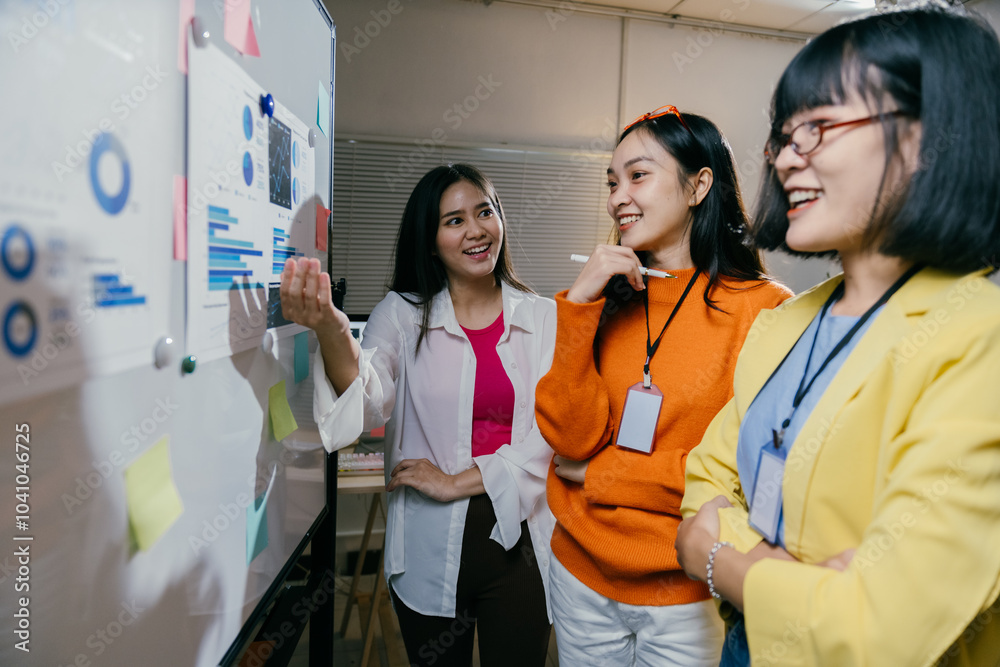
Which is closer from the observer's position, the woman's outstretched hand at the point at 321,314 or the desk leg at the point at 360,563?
the woman's outstretched hand at the point at 321,314

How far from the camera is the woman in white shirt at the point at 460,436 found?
4.79ft

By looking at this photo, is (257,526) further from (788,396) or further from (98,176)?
(788,396)

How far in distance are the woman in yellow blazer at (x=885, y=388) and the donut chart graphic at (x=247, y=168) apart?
80 cm

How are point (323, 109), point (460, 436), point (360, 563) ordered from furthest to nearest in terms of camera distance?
1. point (360, 563)
2. point (460, 436)
3. point (323, 109)

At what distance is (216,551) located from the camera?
33.5 inches

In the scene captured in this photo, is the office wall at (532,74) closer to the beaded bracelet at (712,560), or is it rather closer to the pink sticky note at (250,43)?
the pink sticky note at (250,43)

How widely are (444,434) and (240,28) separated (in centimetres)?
102

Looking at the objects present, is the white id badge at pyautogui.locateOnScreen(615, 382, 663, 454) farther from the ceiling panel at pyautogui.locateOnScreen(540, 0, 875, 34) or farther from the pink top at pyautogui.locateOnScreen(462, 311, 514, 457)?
the ceiling panel at pyautogui.locateOnScreen(540, 0, 875, 34)

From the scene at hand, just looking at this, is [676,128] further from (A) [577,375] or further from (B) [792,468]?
(B) [792,468]

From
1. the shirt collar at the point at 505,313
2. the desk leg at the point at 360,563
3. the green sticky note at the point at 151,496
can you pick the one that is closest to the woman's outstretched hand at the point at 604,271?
the shirt collar at the point at 505,313

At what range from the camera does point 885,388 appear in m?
0.64

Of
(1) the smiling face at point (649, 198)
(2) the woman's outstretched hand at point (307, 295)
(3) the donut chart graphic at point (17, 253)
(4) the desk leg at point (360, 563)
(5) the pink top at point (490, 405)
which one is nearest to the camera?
(3) the donut chart graphic at point (17, 253)

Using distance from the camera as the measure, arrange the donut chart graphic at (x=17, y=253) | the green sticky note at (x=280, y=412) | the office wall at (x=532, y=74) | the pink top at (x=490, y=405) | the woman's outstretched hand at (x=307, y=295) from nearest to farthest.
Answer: the donut chart graphic at (x=17, y=253), the woman's outstretched hand at (x=307, y=295), the green sticky note at (x=280, y=412), the pink top at (x=490, y=405), the office wall at (x=532, y=74)

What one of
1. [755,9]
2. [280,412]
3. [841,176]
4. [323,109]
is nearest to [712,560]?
[841,176]
